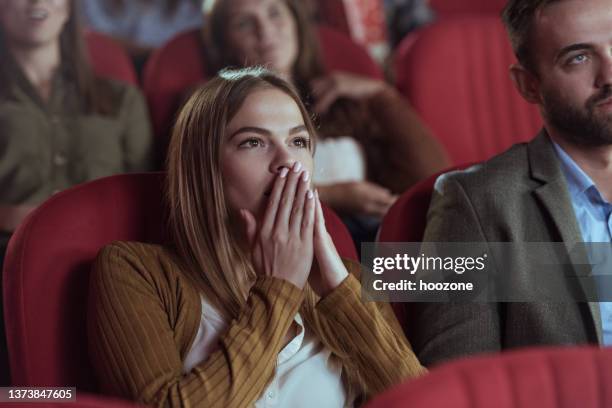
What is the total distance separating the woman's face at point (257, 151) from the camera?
95 centimetres

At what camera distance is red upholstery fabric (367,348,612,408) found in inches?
26.0

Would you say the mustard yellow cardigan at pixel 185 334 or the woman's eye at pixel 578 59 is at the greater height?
the woman's eye at pixel 578 59

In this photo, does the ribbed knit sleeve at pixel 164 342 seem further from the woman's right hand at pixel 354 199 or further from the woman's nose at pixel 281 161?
the woman's right hand at pixel 354 199

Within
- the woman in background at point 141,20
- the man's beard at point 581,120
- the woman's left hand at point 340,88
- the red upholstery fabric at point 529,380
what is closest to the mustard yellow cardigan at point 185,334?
the red upholstery fabric at point 529,380

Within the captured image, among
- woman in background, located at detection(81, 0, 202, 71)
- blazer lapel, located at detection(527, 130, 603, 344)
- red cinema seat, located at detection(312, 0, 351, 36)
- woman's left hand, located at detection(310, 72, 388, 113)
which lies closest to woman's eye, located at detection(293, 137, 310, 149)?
blazer lapel, located at detection(527, 130, 603, 344)

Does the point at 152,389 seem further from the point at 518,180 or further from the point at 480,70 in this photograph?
the point at 480,70

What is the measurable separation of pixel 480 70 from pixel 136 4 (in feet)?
2.77

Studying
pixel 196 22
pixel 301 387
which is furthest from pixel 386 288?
pixel 196 22

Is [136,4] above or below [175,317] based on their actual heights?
above

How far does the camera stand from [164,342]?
0.87 meters

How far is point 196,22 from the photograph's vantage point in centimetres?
219

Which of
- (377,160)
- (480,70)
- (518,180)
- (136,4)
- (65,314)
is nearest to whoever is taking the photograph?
(65,314)

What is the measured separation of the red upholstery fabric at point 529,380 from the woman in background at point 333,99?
987 millimetres

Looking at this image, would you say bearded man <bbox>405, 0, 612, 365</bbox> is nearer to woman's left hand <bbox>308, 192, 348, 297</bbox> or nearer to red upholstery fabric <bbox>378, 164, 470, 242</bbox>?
red upholstery fabric <bbox>378, 164, 470, 242</bbox>
